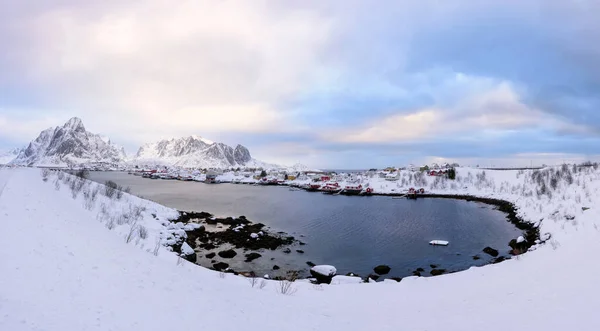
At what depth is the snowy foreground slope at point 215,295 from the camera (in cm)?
588

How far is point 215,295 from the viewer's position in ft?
28.9

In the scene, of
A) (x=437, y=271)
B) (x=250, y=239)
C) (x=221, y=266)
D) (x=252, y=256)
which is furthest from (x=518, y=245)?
(x=221, y=266)

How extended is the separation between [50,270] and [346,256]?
20.4m

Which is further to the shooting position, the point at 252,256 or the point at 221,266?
the point at 252,256

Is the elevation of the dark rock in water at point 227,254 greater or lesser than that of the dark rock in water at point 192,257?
lesser

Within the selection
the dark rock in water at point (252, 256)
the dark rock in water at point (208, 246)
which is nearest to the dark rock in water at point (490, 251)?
the dark rock in water at point (252, 256)

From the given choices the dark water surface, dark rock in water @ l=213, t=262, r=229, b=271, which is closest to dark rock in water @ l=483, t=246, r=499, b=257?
the dark water surface

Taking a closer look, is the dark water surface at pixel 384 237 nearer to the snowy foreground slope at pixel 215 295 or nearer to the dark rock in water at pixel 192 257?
the dark rock in water at pixel 192 257

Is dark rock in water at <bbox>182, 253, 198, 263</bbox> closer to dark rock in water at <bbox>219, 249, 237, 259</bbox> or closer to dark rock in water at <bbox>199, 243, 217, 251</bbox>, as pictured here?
dark rock in water at <bbox>219, 249, 237, 259</bbox>

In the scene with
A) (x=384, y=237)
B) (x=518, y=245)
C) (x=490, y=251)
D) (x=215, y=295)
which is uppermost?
(x=215, y=295)

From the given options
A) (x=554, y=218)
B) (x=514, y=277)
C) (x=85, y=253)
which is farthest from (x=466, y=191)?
(x=85, y=253)

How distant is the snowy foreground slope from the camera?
588cm

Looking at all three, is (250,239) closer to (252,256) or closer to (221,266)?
(252,256)

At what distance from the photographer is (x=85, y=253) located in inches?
327
